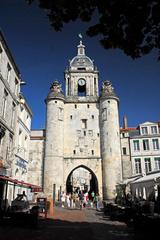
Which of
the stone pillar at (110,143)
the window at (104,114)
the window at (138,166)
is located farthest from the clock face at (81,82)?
the window at (138,166)

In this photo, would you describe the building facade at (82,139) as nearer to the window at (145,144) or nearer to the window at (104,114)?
the window at (104,114)

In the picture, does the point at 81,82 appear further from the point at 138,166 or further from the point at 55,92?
the point at 138,166

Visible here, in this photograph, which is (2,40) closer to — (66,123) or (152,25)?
(152,25)

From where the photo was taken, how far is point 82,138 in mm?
30688

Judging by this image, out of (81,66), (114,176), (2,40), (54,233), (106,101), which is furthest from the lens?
(81,66)

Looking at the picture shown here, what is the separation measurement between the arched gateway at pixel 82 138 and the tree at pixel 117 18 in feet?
82.0

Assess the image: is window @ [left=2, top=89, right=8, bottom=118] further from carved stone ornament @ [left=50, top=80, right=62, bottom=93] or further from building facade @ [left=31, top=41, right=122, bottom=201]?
carved stone ornament @ [left=50, top=80, right=62, bottom=93]

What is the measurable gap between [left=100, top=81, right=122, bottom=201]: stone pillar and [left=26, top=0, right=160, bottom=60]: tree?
24633 mm

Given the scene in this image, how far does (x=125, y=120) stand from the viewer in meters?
40.0

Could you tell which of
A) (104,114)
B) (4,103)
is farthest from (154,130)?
(4,103)

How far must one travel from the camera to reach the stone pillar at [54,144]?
27.5 meters

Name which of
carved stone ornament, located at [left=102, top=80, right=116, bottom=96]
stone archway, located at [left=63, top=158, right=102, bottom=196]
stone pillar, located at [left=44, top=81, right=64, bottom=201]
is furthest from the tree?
carved stone ornament, located at [left=102, top=80, right=116, bottom=96]

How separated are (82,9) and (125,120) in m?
37.0

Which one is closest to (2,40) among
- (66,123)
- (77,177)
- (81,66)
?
(66,123)
